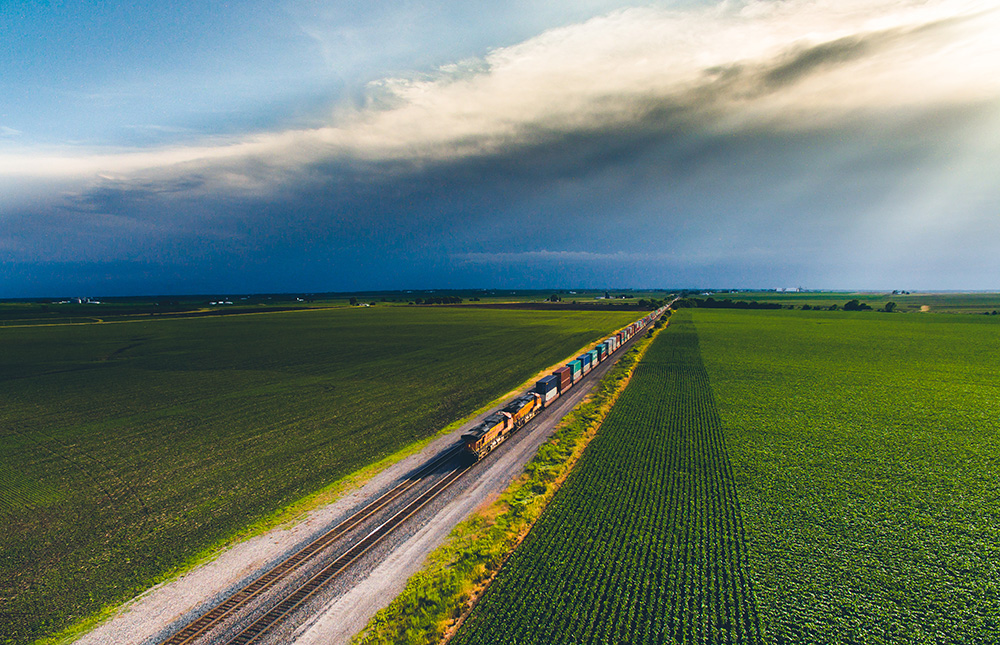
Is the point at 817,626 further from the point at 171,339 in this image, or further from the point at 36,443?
the point at 171,339


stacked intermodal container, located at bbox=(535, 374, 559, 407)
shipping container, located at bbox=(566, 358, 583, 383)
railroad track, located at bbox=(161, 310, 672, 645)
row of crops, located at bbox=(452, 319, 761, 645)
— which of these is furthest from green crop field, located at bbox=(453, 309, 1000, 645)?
→ shipping container, located at bbox=(566, 358, 583, 383)

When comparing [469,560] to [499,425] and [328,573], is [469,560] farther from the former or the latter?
[499,425]

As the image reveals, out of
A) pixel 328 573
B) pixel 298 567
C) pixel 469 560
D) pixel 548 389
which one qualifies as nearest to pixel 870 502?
pixel 469 560

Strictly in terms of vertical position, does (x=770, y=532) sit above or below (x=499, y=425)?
below

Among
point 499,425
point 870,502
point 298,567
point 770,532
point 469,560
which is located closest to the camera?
point 469,560

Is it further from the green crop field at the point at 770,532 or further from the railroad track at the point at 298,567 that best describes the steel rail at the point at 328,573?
the green crop field at the point at 770,532

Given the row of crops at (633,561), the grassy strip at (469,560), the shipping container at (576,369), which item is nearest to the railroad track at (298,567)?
the grassy strip at (469,560)
